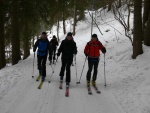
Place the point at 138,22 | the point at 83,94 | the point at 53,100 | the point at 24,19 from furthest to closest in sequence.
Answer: the point at 24,19 < the point at 138,22 < the point at 83,94 < the point at 53,100

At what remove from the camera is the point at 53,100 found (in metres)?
7.35

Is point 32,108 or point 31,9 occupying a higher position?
point 31,9

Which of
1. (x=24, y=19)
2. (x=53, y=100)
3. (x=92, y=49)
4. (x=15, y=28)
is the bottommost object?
(x=53, y=100)

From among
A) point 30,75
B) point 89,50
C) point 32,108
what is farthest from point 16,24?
point 32,108

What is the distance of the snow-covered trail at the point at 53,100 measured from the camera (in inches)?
258

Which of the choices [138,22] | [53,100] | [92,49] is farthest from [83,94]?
[138,22]

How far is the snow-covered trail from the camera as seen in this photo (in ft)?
21.5

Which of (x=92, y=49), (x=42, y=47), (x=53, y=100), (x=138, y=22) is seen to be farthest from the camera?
(x=138, y=22)

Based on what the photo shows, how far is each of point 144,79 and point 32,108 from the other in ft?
15.9

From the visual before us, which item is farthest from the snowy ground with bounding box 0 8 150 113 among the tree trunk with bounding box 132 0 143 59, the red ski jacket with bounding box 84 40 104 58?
the red ski jacket with bounding box 84 40 104 58

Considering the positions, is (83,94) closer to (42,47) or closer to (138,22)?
(42,47)

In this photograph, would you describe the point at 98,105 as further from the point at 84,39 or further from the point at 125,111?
the point at 84,39

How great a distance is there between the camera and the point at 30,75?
35.9ft

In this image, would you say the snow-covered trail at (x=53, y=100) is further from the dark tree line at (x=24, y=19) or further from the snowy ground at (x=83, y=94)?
the dark tree line at (x=24, y=19)
